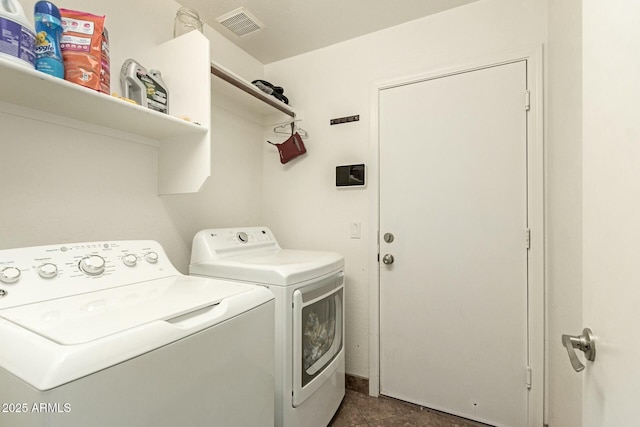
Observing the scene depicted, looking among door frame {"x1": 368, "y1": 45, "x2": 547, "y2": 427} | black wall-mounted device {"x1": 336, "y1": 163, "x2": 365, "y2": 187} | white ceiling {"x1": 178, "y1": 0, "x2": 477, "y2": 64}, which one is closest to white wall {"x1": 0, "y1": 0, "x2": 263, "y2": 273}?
white ceiling {"x1": 178, "y1": 0, "x2": 477, "y2": 64}

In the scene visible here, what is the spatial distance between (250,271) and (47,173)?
919 millimetres

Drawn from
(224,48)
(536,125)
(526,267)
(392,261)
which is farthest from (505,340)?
(224,48)

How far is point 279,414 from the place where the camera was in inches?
50.3

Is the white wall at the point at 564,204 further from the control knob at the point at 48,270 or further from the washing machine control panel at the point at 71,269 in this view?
the control knob at the point at 48,270

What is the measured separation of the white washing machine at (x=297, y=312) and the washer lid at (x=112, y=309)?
0.27 meters

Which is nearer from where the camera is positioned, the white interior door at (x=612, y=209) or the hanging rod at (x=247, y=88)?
the white interior door at (x=612, y=209)

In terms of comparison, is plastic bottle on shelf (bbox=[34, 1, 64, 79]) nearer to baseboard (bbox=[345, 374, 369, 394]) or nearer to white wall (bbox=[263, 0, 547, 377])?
white wall (bbox=[263, 0, 547, 377])

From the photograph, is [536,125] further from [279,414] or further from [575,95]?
[279,414]

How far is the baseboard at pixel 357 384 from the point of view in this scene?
1955 mm

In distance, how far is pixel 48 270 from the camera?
0.97 meters

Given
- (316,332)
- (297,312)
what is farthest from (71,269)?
(316,332)

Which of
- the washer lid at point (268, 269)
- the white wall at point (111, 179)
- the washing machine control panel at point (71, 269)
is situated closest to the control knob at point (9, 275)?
the washing machine control panel at point (71, 269)

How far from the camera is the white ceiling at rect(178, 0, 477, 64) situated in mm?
1738

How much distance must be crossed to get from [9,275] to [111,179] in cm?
63
